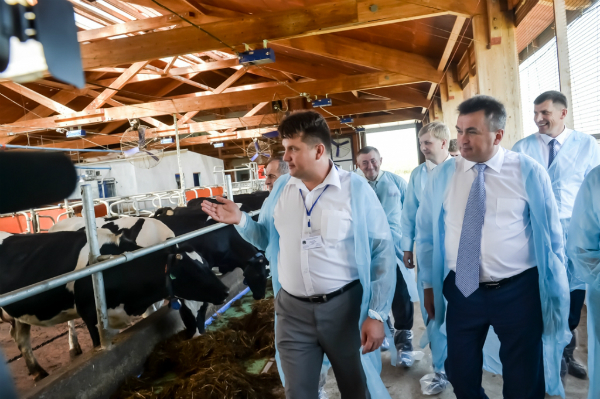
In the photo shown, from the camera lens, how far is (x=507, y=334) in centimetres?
189

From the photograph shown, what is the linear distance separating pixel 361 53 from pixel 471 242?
5474 mm

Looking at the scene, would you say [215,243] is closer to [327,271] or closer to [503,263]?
[327,271]

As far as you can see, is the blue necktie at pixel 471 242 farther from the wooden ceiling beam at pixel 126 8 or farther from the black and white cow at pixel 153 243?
the wooden ceiling beam at pixel 126 8

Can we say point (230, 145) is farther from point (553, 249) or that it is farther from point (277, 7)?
point (553, 249)

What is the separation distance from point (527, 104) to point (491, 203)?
435cm

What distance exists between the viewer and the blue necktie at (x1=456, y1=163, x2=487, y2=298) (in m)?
1.89

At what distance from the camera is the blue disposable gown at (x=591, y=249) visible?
1.81 metres

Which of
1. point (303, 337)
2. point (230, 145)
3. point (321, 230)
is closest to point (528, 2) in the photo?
point (321, 230)

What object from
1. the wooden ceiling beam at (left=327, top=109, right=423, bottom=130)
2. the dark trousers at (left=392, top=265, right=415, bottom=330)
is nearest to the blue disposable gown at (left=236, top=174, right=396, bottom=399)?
the dark trousers at (left=392, top=265, right=415, bottom=330)

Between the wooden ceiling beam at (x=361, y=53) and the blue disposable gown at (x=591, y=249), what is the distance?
17.1ft

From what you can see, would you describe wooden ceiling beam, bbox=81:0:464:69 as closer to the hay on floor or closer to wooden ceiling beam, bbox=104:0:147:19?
wooden ceiling beam, bbox=104:0:147:19

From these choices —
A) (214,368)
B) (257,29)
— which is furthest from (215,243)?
(257,29)

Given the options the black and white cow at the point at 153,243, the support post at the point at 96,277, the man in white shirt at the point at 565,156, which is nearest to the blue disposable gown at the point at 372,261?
the man in white shirt at the point at 565,156

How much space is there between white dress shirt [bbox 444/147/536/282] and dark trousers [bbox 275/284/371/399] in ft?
2.05
